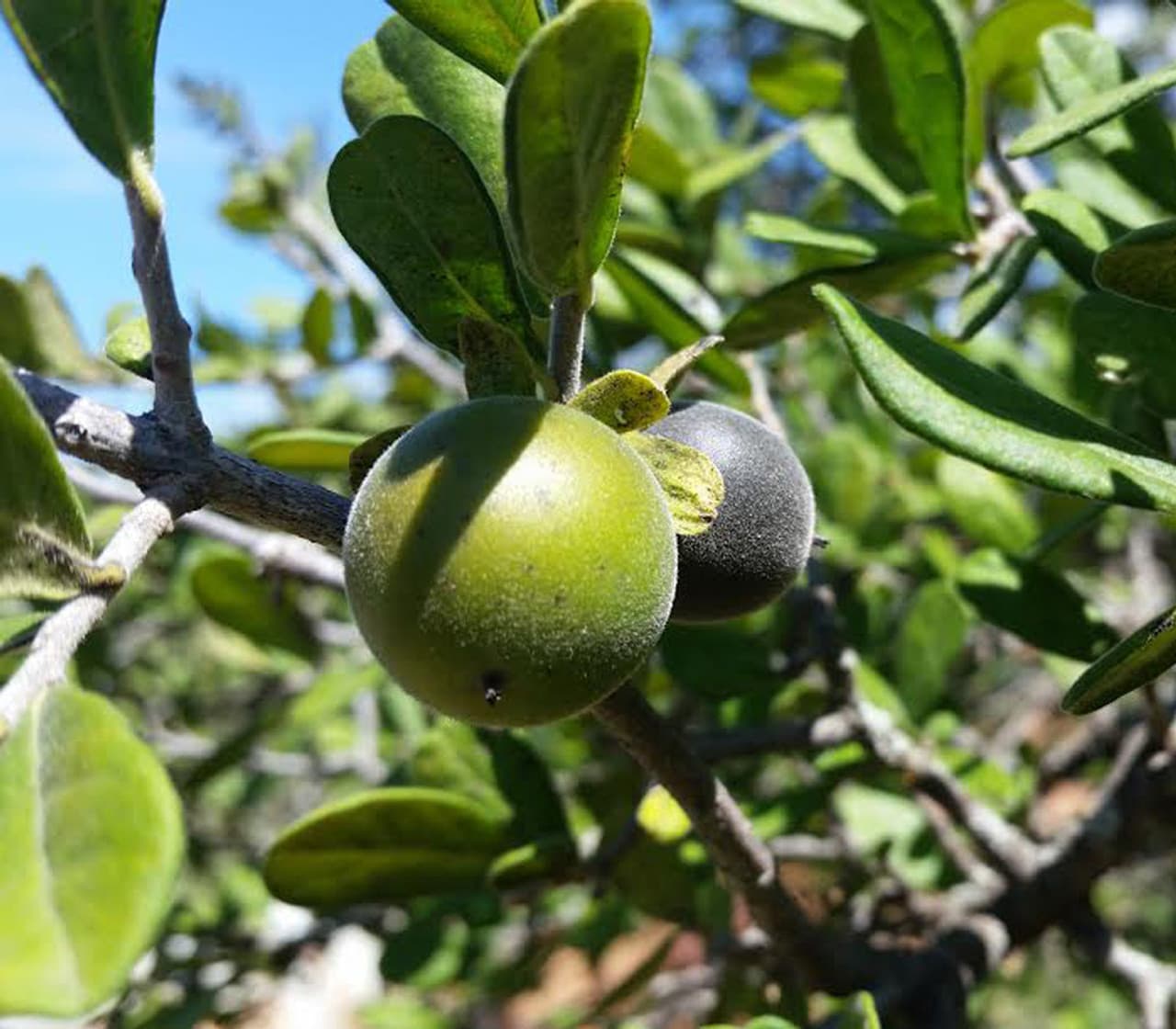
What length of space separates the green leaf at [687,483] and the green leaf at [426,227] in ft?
0.54

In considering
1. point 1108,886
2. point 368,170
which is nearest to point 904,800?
point 368,170

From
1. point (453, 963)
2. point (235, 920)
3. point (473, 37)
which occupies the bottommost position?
point (235, 920)

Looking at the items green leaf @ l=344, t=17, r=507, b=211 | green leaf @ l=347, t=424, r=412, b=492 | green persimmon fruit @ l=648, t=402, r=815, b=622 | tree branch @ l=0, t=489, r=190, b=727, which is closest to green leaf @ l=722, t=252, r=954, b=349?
green persimmon fruit @ l=648, t=402, r=815, b=622

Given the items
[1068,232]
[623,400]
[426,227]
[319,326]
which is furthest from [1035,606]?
[319,326]

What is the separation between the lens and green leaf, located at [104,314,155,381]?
1132 mm

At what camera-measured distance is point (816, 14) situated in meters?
1.71

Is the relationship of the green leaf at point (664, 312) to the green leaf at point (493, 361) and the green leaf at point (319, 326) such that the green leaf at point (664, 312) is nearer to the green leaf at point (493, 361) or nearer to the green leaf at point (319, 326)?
the green leaf at point (493, 361)

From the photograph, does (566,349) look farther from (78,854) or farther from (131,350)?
(78,854)

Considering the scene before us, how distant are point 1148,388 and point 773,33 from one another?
7949 mm

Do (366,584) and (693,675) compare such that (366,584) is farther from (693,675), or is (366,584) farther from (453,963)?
(453,963)

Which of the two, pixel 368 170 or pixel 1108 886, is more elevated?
pixel 368 170

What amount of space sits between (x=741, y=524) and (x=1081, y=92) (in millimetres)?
697

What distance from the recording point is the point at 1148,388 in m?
1.25

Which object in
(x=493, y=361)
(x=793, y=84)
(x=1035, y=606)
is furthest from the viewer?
(x=793, y=84)
